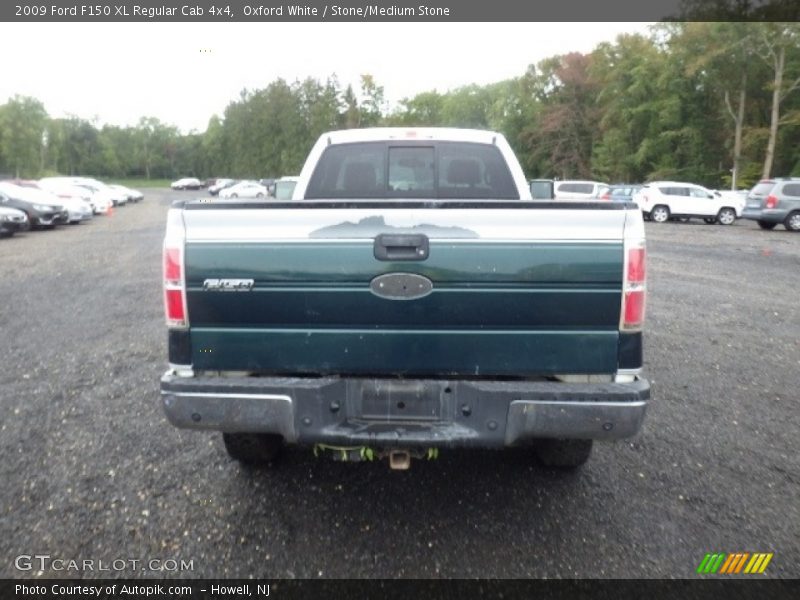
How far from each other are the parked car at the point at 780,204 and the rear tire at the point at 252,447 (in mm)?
22493

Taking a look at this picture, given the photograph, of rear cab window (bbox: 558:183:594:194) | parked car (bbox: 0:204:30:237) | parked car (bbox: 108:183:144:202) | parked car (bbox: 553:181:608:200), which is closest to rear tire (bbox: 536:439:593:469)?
parked car (bbox: 0:204:30:237)

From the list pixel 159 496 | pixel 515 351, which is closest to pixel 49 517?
pixel 159 496

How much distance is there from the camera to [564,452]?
4066mm

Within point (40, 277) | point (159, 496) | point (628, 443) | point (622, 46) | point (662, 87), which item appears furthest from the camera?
point (622, 46)

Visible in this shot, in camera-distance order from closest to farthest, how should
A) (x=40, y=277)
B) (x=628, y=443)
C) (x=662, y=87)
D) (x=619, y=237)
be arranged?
(x=619, y=237), (x=628, y=443), (x=40, y=277), (x=662, y=87)

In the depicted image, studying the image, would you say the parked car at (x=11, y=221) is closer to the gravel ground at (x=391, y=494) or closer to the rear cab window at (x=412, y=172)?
the gravel ground at (x=391, y=494)

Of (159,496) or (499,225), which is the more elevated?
(499,225)

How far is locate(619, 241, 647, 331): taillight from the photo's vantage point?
307 cm

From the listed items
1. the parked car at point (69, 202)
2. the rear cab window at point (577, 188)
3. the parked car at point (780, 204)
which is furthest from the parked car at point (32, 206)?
the parked car at point (780, 204)

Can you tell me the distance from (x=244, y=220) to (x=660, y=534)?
249 cm

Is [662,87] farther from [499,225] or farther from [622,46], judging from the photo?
[499,225]

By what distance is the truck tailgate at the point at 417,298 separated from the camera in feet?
10.1

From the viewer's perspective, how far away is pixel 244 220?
3166 mm

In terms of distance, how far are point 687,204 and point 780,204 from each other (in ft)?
18.6
